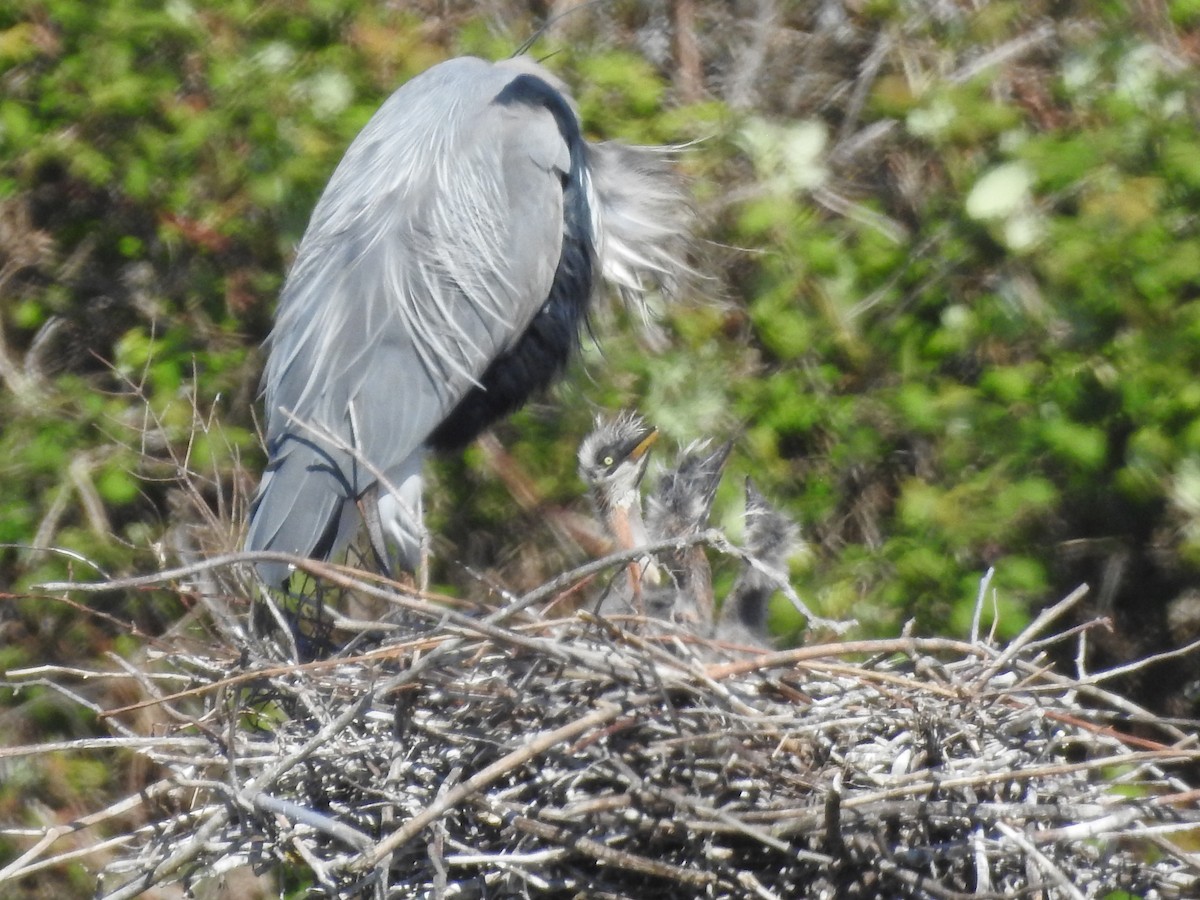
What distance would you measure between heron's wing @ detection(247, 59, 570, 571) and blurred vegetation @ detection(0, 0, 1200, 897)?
357 mm

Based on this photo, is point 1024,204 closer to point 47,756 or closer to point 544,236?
point 544,236

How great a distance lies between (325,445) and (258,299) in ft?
3.60

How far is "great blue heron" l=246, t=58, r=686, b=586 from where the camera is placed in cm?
308

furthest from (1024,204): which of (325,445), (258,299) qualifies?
(258,299)

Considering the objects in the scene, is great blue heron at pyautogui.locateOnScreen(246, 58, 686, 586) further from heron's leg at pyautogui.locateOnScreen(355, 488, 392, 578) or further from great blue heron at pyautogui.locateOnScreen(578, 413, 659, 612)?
great blue heron at pyautogui.locateOnScreen(578, 413, 659, 612)

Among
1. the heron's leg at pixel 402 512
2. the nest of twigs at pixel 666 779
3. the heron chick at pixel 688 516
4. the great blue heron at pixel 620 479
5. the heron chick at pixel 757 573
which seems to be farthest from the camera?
the great blue heron at pixel 620 479

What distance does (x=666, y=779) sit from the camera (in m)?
2.06

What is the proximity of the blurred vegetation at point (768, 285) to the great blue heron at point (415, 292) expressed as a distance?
1.14 feet

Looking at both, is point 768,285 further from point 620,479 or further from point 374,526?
point 374,526

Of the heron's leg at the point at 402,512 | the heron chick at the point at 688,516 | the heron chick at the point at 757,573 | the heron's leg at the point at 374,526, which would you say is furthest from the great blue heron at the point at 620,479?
the heron's leg at the point at 374,526

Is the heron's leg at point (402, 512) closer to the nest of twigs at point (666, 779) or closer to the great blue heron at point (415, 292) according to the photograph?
the great blue heron at point (415, 292)

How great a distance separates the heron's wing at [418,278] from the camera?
314 centimetres

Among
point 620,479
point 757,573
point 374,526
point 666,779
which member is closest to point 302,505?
point 374,526

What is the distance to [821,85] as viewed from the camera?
3.90 meters
